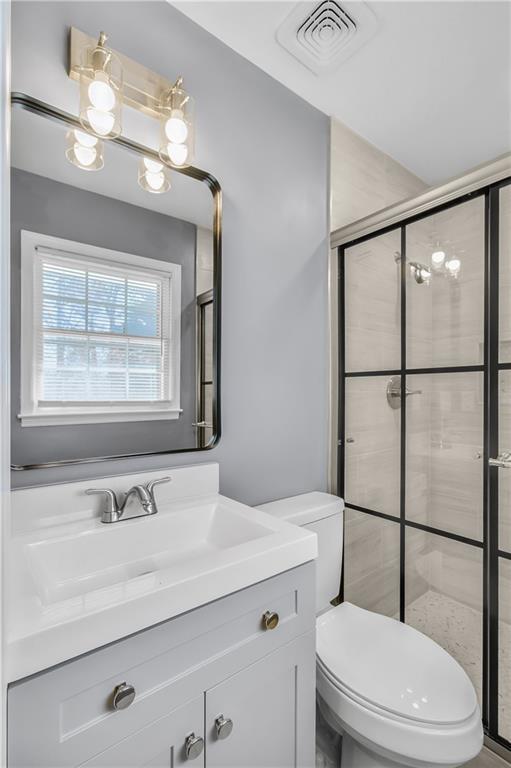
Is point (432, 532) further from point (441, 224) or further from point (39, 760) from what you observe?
point (39, 760)

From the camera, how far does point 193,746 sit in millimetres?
705

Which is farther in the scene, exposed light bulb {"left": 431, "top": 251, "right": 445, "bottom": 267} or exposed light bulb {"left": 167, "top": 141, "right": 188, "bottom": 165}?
exposed light bulb {"left": 431, "top": 251, "right": 445, "bottom": 267}

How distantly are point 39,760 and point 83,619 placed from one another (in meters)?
0.20

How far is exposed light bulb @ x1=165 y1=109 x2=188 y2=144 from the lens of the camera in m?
1.14

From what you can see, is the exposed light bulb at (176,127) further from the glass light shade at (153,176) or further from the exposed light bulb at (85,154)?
the exposed light bulb at (85,154)

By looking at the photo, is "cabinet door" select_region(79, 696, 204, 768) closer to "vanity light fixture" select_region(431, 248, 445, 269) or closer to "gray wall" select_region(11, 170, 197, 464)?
"gray wall" select_region(11, 170, 197, 464)

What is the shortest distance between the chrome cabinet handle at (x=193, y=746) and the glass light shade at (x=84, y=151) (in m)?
1.33

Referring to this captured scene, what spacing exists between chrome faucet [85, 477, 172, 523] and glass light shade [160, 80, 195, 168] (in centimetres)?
97

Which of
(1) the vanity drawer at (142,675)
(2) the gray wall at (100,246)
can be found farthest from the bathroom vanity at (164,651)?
(2) the gray wall at (100,246)

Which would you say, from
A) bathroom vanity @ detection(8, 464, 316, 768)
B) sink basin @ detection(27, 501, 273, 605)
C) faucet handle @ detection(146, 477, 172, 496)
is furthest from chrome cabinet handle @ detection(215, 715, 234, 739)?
faucet handle @ detection(146, 477, 172, 496)

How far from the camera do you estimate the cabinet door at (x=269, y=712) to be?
2.48 ft

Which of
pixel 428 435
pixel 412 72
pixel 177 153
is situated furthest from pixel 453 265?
pixel 177 153

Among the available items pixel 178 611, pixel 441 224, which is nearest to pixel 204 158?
pixel 441 224

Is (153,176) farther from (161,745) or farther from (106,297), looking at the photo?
(161,745)
